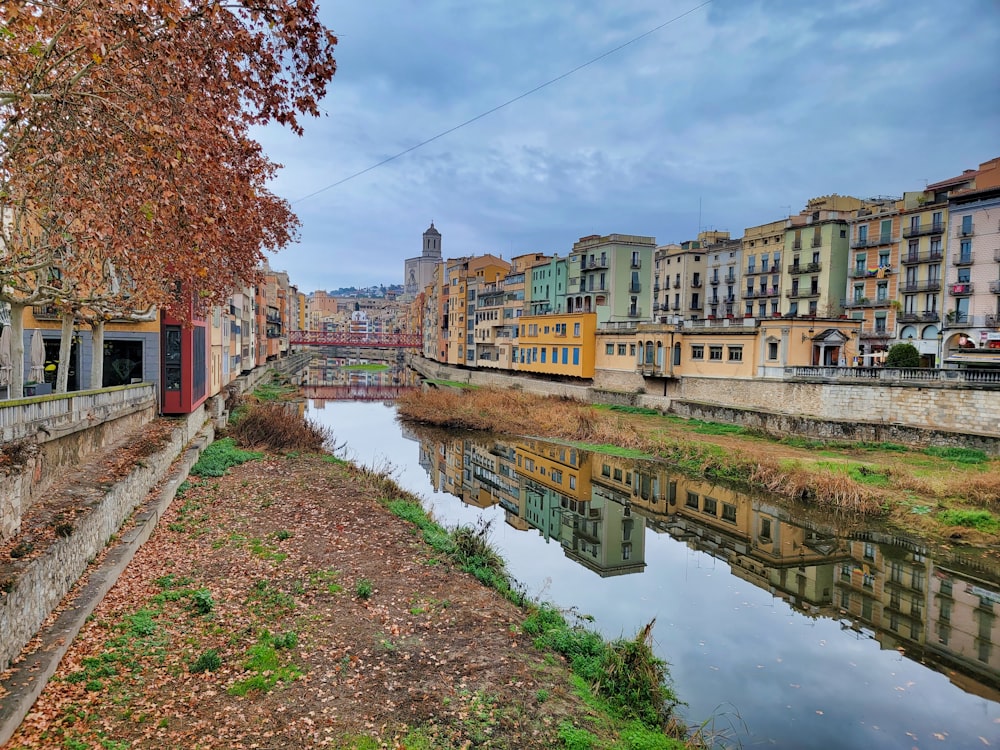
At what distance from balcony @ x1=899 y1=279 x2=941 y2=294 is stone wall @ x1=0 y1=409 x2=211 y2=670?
52385 mm

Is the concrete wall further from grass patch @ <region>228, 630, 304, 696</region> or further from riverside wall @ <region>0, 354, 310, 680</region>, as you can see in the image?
grass patch @ <region>228, 630, 304, 696</region>

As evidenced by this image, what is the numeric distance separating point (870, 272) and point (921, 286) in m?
4.49

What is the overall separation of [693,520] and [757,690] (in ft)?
35.0

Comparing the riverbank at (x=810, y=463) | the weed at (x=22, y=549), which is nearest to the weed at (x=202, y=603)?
the weed at (x=22, y=549)

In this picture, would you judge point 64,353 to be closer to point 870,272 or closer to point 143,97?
point 143,97

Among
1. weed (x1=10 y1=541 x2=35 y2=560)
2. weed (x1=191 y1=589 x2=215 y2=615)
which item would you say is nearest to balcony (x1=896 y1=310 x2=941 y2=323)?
weed (x1=191 y1=589 x2=215 y2=615)

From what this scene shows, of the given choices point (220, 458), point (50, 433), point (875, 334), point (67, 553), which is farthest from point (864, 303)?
point (67, 553)

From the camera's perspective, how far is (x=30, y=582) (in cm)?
739

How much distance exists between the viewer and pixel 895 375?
28609mm

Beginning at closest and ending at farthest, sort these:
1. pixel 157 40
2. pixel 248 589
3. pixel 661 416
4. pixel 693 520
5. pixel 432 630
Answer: pixel 157 40, pixel 432 630, pixel 248 589, pixel 693 520, pixel 661 416

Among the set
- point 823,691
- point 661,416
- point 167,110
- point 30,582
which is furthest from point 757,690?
point 661,416

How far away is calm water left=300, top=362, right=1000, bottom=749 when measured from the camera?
9.46 meters

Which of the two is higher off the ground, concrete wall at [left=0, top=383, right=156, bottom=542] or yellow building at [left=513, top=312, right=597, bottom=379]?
yellow building at [left=513, top=312, right=597, bottom=379]

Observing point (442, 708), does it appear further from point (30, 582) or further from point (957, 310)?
point (957, 310)
